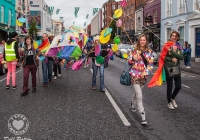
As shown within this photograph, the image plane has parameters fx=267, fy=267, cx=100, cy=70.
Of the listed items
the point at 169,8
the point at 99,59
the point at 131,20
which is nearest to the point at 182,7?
the point at 169,8

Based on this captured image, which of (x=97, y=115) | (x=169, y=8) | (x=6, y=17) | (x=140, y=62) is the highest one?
(x=169, y=8)

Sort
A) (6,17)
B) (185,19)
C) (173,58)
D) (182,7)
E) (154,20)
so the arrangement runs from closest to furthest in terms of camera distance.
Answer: (173,58) → (185,19) → (182,7) → (6,17) → (154,20)

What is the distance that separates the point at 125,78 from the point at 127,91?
3.22m

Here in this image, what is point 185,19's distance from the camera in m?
26.4

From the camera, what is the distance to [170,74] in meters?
6.57

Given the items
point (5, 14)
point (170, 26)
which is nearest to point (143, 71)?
point (170, 26)

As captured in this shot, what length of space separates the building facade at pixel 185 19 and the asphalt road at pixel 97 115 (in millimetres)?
16805

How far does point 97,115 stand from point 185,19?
2295 centimetres

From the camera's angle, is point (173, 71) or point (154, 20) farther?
point (154, 20)

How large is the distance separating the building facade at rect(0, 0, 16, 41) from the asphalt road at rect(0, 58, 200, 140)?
23.3 metres

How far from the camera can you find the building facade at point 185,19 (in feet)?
80.4

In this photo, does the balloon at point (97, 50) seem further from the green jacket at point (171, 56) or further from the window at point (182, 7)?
the window at point (182, 7)

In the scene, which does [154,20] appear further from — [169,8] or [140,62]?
[140,62]

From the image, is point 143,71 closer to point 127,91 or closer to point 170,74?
point 170,74
